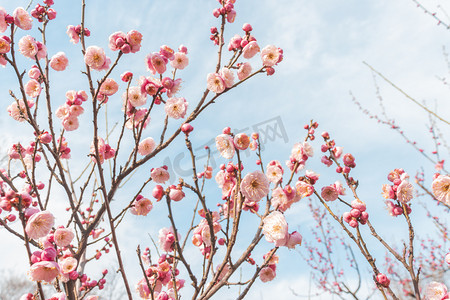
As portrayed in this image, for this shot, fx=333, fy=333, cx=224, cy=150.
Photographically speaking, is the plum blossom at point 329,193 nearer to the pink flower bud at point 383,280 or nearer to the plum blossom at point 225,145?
the pink flower bud at point 383,280

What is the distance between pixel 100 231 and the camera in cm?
348

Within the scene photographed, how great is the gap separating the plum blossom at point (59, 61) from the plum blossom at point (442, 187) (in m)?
2.63

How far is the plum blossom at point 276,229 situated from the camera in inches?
→ 65.0

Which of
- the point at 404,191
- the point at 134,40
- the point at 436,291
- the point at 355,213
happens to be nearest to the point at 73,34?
the point at 134,40

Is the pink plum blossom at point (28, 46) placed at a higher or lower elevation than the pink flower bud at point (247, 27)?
lower

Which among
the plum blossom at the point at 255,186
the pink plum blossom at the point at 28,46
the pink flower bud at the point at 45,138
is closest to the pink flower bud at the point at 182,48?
the pink plum blossom at the point at 28,46

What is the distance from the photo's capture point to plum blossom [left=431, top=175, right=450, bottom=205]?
1718 mm

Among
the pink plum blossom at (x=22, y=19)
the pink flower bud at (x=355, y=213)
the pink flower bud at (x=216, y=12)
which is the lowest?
the pink flower bud at (x=355, y=213)

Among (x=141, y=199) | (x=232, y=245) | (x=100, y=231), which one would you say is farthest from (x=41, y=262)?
(x=100, y=231)

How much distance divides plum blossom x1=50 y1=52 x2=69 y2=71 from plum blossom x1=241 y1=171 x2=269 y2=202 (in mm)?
1809

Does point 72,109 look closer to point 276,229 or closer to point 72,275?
point 72,275

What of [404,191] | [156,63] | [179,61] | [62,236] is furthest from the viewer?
[179,61]

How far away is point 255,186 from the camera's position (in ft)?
5.87

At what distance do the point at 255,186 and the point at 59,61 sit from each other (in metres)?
1.87
